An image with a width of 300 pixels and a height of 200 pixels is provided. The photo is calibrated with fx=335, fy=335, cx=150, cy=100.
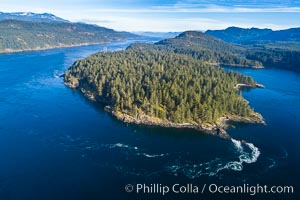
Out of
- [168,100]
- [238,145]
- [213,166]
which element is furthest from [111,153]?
[168,100]

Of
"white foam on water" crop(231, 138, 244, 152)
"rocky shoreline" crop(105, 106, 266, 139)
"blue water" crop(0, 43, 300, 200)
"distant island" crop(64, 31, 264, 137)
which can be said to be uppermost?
"distant island" crop(64, 31, 264, 137)

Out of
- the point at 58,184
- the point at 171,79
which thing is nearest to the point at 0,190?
the point at 58,184

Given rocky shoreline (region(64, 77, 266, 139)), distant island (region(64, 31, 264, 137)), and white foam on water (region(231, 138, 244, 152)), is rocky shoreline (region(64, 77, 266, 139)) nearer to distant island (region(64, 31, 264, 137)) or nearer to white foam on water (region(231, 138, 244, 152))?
distant island (region(64, 31, 264, 137))

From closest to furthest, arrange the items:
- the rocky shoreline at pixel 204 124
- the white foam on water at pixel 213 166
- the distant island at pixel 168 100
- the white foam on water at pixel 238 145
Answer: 1. the white foam on water at pixel 213 166
2. the white foam on water at pixel 238 145
3. the rocky shoreline at pixel 204 124
4. the distant island at pixel 168 100

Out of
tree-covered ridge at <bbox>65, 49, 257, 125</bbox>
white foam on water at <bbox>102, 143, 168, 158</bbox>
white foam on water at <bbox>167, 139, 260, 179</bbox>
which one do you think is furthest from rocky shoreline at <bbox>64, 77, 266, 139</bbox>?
white foam on water at <bbox>102, 143, 168, 158</bbox>

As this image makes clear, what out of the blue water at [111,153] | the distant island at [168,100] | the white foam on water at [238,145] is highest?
the distant island at [168,100]

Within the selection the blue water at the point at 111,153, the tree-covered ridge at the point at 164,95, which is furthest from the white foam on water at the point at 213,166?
the tree-covered ridge at the point at 164,95

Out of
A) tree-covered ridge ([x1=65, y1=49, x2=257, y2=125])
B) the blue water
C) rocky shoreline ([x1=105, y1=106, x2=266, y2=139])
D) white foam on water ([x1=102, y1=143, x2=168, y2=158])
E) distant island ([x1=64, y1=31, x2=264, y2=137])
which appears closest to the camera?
the blue water

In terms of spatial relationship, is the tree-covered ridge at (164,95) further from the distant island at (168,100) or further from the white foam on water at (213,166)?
the white foam on water at (213,166)

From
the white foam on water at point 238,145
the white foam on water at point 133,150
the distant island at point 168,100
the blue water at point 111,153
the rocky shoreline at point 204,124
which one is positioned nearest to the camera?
the blue water at point 111,153
